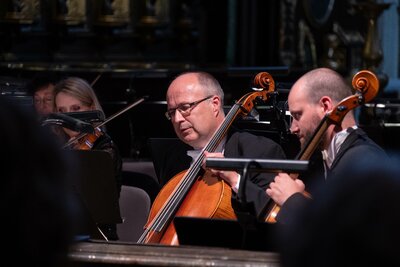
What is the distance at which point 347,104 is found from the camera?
128 inches

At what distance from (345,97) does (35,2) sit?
6.36m

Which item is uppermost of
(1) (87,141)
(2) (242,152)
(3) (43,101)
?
(2) (242,152)

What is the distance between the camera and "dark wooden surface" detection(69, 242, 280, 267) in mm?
2332

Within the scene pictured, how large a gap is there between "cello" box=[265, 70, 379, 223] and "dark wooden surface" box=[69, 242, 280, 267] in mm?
756

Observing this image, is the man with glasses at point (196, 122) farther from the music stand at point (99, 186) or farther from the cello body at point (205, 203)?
the music stand at point (99, 186)

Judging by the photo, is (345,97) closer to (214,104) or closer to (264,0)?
(214,104)

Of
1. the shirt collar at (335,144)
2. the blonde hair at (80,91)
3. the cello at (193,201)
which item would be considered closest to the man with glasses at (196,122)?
the cello at (193,201)

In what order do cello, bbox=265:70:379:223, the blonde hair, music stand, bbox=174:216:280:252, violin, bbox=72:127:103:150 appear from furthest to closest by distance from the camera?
the blonde hair < violin, bbox=72:127:103:150 < cello, bbox=265:70:379:223 < music stand, bbox=174:216:280:252

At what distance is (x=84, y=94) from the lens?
16.8 feet

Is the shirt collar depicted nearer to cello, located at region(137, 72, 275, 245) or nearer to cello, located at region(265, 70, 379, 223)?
cello, located at region(265, 70, 379, 223)

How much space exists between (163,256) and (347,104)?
1.11m

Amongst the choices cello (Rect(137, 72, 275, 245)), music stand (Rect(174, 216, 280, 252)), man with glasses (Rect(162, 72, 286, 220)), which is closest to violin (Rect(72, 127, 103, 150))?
man with glasses (Rect(162, 72, 286, 220))

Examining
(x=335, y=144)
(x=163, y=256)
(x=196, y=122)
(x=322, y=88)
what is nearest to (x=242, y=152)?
(x=196, y=122)

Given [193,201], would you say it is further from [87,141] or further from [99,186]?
[87,141]
